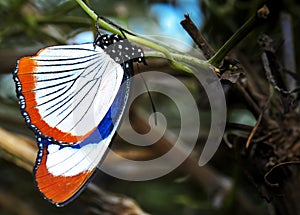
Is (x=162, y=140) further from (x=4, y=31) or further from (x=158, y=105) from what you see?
(x=4, y=31)

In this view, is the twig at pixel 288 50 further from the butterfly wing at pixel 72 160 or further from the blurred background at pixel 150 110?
the butterfly wing at pixel 72 160

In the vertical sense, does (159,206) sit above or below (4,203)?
below

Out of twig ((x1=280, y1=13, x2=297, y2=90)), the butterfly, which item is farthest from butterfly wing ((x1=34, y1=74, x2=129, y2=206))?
twig ((x1=280, y1=13, x2=297, y2=90))

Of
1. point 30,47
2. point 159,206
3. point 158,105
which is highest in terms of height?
point 30,47

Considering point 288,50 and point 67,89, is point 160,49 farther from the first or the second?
point 288,50

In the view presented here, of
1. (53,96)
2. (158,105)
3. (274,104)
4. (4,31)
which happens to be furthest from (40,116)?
(158,105)

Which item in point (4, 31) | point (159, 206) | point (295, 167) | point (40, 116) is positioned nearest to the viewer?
point (40, 116)
